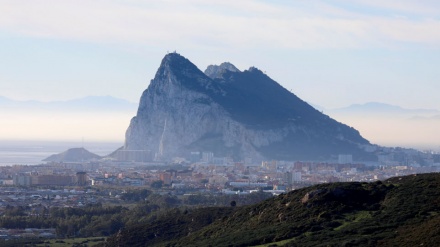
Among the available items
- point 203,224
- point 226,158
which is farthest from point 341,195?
point 226,158

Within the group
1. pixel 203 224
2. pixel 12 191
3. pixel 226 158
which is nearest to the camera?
pixel 203 224

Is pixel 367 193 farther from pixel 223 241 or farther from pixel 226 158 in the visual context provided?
pixel 226 158

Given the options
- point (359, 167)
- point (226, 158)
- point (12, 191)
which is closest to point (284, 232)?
point (12, 191)

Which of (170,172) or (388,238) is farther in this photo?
(170,172)

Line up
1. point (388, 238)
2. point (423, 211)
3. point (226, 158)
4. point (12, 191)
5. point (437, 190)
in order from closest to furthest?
point (388, 238)
point (423, 211)
point (437, 190)
point (12, 191)
point (226, 158)

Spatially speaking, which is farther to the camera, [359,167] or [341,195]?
[359,167]

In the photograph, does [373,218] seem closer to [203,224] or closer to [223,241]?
[223,241]
